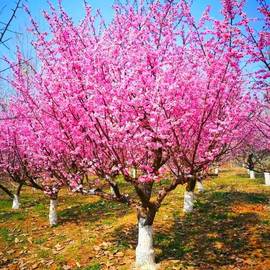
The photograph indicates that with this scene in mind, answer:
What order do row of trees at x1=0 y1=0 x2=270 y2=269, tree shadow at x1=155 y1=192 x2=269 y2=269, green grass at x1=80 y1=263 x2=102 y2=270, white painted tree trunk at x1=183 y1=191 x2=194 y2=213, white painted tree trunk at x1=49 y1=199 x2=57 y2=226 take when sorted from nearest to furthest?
row of trees at x1=0 y1=0 x2=270 y2=269, green grass at x1=80 y1=263 x2=102 y2=270, tree shadow at x1=155 y1=192 x2=269 y2=269, white painted tree trunk at x1=49 y1=199 x2=57 y2=226, white painted tree trunk at x1=183 y1=191 x2=194 y2=213

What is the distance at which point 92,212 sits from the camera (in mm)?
16359

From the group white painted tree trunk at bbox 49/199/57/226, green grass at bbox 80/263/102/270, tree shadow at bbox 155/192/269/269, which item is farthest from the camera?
white painted tree trunk at bbox 49/199/57/226

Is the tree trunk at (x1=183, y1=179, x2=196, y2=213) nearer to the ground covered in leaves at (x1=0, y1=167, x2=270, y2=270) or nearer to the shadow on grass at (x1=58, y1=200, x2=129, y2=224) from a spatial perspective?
the ground covered in leaves at (x1=0, y1=167, x2=270, y2=270)

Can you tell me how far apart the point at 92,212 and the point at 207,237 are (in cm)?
676

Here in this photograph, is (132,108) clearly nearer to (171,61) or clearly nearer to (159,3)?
(171,61)

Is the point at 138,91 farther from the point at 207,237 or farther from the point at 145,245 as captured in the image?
the point at 207,237

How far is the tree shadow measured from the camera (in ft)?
31.5

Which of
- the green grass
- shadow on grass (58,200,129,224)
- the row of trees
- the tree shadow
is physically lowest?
the green grass

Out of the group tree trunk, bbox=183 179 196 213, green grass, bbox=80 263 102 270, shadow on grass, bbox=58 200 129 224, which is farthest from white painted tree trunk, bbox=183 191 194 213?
green grass, bbox=80 263 102 270

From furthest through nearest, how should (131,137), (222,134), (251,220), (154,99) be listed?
(251,220) < (222,134) < (131,137) < (154,99)

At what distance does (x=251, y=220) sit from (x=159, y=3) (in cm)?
936

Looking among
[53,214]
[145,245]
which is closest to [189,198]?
[53,214]

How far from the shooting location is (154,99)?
24.3ft

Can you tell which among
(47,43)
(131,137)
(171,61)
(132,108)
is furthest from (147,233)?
(47,43)
